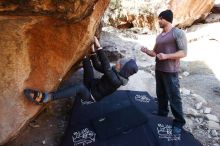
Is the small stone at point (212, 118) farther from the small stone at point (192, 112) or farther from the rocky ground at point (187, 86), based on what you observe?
the small stone at point (192, 112)

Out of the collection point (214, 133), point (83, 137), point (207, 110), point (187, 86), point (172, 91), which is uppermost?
point (172, 91)

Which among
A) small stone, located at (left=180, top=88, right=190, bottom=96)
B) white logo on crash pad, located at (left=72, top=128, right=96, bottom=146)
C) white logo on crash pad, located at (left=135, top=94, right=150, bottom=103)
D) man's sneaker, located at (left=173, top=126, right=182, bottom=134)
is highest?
white logo on crash pad, located at (left=135, top=94, right=150, bottom=103)

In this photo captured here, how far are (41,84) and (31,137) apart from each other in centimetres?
110

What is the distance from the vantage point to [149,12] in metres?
12.6

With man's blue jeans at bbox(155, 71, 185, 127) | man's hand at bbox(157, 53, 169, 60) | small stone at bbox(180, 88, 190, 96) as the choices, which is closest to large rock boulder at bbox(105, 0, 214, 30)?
small stone at bbox(180, 88, 190, 96)

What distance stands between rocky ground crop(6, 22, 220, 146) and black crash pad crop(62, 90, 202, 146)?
1.29 ft

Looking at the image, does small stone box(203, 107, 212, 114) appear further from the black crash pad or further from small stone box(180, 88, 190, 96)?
the black crash pad

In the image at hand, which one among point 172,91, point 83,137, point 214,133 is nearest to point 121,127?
point 83,137

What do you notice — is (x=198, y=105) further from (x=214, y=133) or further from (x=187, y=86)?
(x=187, y=86)

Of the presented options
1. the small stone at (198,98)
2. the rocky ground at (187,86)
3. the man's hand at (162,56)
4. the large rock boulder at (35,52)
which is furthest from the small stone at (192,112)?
the large rock boulder at (35,52)

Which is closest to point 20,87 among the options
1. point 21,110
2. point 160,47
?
point 21,110

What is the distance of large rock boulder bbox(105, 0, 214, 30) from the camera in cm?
1253

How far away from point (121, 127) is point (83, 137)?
0.67 m

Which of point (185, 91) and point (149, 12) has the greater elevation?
point (149, 12)
